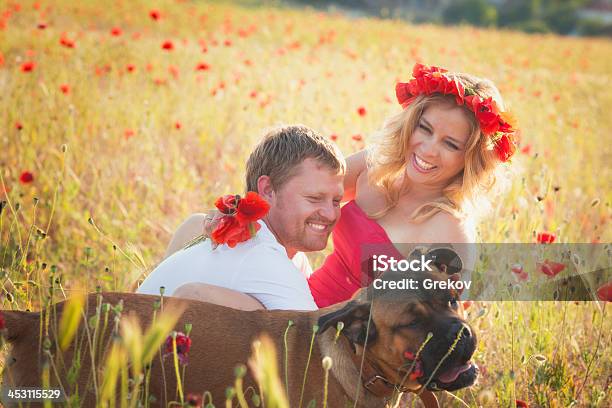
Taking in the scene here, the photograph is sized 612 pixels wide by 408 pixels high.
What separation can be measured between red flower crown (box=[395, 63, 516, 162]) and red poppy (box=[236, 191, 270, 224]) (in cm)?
140

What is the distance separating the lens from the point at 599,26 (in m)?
42.1

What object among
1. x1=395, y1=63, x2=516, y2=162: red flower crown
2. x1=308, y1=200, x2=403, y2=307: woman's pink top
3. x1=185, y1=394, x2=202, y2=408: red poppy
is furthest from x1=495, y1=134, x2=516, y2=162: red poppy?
x1=185, y1=394, x2=202, y2=408: red poppy

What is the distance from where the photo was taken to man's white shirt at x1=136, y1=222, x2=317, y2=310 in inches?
119

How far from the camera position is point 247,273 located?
9.98 ft

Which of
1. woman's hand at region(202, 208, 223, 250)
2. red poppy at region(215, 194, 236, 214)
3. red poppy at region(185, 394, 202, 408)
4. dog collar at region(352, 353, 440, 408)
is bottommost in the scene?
dog collar at region(352, 353, 440, 408)

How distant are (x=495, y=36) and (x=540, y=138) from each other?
13441mm

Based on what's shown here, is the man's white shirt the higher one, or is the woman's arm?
the woman's arm

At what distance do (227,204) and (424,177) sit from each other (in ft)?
4.22

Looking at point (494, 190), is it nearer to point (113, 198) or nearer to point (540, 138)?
point (113, 198)

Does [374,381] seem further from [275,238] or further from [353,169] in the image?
[353,169]

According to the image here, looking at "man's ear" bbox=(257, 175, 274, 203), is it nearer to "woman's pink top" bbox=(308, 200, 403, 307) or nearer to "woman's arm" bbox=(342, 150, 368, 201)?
"woman's pink top" bbox=(308, 200, 403, 307)

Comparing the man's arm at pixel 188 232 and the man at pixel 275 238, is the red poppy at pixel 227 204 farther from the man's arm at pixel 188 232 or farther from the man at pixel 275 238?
the man's arm at pixel 188 232

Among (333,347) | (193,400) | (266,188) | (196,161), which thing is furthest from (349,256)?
(193,400)

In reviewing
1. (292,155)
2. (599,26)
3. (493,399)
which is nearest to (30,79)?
(292,155)
